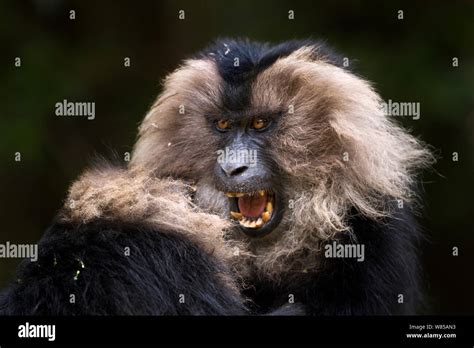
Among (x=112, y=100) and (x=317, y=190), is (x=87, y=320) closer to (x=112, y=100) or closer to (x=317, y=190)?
(x=317, y=190)

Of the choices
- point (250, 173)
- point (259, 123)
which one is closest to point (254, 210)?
point (250, 173)

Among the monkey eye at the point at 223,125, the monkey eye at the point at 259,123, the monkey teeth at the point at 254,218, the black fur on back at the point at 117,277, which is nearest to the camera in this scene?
the black fur on back at the point at 117,277

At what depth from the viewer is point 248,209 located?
6.12 m

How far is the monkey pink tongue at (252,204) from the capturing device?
610cm

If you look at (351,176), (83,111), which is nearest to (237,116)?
(351,176)

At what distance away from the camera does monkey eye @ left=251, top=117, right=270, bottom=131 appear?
6.30 m

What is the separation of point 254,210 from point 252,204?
0.05 metres

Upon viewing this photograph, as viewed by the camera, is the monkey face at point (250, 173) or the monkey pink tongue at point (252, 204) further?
the monkey pink tongue at point (252, 204)

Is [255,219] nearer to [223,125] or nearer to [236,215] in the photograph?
[236,215]

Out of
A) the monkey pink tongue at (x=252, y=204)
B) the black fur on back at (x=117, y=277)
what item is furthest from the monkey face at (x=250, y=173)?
the black fur on back at (x=117, y=277)

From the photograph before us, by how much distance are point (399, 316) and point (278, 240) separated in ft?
3.25

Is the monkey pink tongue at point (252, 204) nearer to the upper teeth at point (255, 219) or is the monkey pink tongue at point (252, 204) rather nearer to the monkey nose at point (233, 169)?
the upper teeth at point (255, 219)

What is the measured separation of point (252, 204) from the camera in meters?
6.13

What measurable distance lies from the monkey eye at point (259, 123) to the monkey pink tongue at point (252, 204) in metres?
0.51
